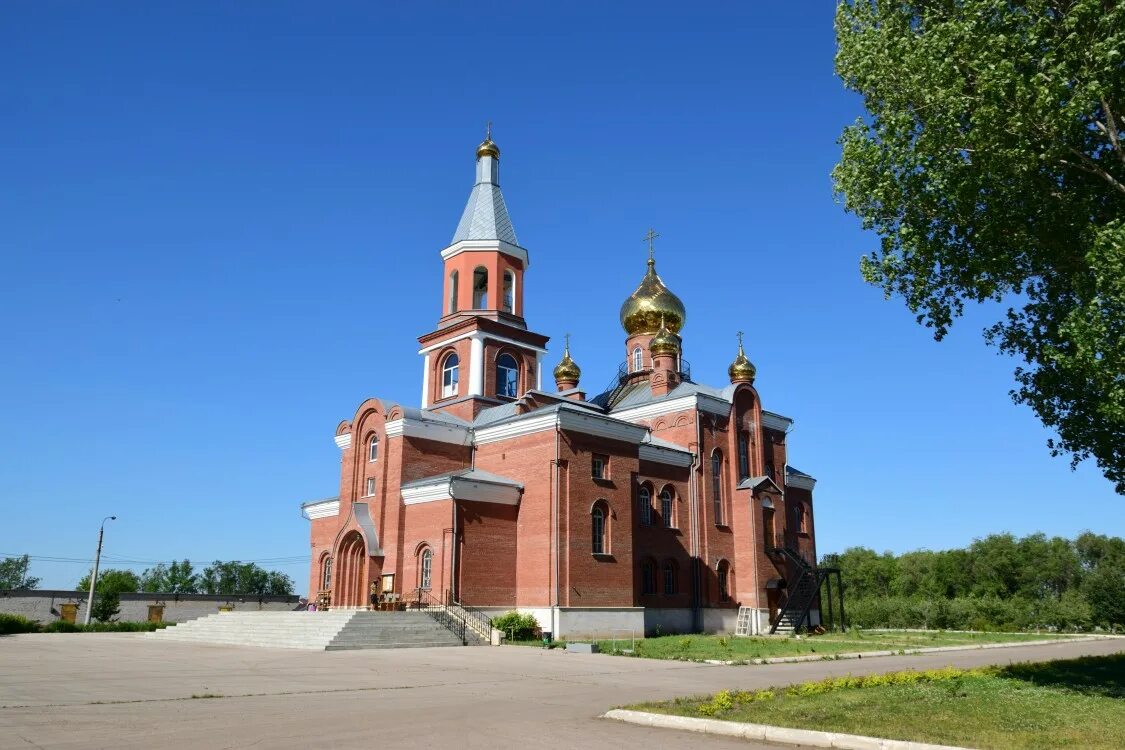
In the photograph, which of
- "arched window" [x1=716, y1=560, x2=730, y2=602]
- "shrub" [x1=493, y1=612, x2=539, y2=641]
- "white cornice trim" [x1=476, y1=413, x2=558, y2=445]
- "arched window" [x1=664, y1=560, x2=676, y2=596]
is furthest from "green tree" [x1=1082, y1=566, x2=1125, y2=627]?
"white cornice trim" [x1=476, y1=413, x2=558, y2=445]

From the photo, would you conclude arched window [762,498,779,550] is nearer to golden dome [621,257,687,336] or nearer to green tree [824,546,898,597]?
golden dome [621,257,687,336]

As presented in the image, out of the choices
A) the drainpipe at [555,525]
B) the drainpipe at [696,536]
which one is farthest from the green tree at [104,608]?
the drainpipe at [696,536]

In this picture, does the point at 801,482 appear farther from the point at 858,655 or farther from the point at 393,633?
the point at 393,633

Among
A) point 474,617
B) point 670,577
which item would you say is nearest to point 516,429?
point 474,617

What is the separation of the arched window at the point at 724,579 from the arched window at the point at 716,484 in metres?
1.63

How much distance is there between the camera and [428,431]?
29734mm

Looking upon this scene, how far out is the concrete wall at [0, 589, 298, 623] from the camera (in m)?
38.3

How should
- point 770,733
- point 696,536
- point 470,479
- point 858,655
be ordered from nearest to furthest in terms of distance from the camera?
point 770,733 < point 858,655 < point 470,479 < point 696,536

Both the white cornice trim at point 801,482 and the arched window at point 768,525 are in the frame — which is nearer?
the arched window at point 768,525

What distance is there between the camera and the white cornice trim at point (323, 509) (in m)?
32.1

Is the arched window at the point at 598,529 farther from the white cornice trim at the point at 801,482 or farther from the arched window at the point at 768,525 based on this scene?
the white cornice trim at the point at 801,482

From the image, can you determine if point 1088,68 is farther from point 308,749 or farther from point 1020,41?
point 308,749

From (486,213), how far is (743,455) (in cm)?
1417

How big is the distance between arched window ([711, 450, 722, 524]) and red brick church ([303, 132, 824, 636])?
116mm
